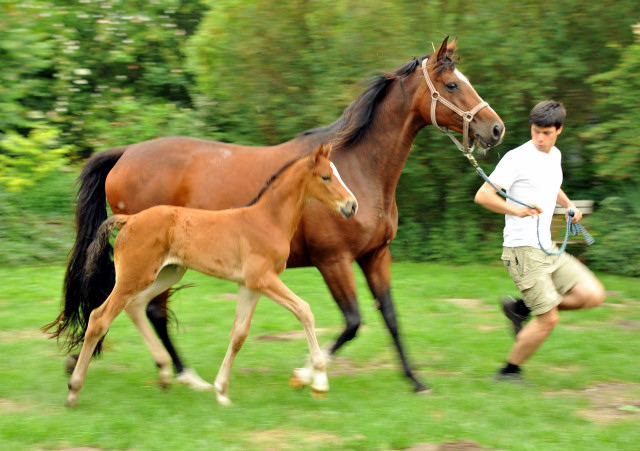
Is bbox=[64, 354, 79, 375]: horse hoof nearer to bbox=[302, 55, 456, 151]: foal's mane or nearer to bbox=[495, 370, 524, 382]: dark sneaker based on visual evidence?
bbox=[302, 55, 456, 151]: foal's mane

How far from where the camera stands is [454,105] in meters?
5.35

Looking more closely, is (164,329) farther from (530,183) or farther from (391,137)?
(530,183)

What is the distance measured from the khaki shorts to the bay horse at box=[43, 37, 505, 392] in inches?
31.3

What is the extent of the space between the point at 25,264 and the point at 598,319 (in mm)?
6467

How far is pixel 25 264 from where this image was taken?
365 inches

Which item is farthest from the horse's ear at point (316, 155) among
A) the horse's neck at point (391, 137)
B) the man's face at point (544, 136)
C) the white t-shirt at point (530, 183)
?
the man's face at point (544, 136)

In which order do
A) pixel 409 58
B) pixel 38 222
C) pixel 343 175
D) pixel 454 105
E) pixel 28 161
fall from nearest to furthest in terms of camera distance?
pixel 454 105, pixel 343 175, pixel 409 58, pixel 38 222, pixel 28 161

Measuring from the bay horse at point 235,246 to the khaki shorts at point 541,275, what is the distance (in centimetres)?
135

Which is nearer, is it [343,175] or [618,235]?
[343,175]

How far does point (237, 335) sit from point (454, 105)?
2146 millimetres

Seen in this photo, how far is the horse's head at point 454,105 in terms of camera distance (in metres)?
5.30

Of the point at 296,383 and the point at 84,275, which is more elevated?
the point at 84,275

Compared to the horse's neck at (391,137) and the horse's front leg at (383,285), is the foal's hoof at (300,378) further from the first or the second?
the horse's neck at (391,137)

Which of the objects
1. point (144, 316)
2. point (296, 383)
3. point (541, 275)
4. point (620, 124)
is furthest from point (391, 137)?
point (620, 124)
